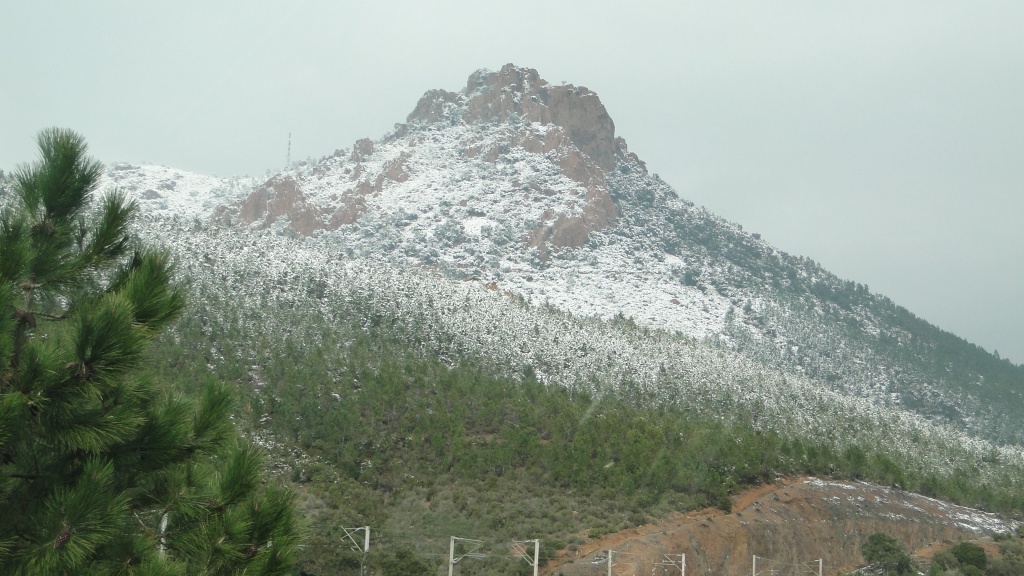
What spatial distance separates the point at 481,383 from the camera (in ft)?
174

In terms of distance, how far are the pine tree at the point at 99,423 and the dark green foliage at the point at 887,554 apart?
38.9 metres

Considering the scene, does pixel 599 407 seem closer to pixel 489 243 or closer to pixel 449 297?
pixel 449 297

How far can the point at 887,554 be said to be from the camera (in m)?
41.2

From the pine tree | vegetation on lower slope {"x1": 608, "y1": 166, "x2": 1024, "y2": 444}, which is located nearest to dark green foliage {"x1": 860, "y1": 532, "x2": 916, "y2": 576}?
the pine tree

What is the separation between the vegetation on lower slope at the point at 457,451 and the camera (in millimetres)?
35094

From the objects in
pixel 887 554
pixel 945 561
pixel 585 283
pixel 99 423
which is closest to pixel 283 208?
pixel 585 283

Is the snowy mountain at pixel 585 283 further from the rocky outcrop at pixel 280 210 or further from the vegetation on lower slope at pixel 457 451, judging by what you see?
the vegetation on lower slope at pixel 457 451

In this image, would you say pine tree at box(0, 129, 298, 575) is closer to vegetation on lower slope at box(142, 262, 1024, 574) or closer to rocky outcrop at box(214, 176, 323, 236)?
vegetation on lower slope at box(142, 262, 1024, 574)

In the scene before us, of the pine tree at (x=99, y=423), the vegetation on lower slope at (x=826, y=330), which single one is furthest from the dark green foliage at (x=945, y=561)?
the vegetation on lower slope at (x=826, y=330)

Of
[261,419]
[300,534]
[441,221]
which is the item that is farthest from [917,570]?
[441,221]

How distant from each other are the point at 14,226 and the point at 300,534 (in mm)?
2814

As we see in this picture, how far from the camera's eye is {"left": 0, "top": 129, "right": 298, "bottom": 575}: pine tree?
5.45 metres

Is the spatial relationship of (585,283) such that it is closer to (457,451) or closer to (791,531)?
(457,451)

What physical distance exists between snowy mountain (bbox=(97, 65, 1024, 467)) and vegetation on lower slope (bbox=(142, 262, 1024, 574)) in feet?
25.5
